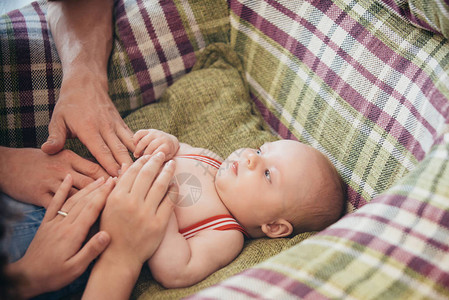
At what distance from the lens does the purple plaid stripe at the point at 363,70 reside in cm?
99

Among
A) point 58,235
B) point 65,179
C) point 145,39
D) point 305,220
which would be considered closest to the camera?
point 58,235

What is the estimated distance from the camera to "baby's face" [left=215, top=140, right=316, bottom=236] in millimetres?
1110

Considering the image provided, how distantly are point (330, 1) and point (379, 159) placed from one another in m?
0.54

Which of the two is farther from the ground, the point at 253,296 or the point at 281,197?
the point at 253,296

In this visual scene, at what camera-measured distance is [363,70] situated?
1144 mm

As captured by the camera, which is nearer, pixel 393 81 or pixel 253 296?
pixel 253 296

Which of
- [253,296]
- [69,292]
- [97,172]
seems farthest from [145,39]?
[253,296]

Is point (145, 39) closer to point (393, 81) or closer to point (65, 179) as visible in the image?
point (65, 179)

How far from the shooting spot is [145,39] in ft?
4.59

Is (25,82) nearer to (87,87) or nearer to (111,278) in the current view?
(87,87)

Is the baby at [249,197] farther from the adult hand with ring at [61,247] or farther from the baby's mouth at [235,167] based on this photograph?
the adult hand with ring at [61,247]

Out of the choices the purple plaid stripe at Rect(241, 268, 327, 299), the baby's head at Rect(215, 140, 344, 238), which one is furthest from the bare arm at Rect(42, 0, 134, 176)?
the purple plaid stripe at Rect(241, 268, 327, 299)

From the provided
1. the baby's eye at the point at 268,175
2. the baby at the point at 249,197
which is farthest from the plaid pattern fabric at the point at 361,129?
the baby's eye at the point at 268,175

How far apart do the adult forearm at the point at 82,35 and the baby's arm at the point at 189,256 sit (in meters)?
0.61
